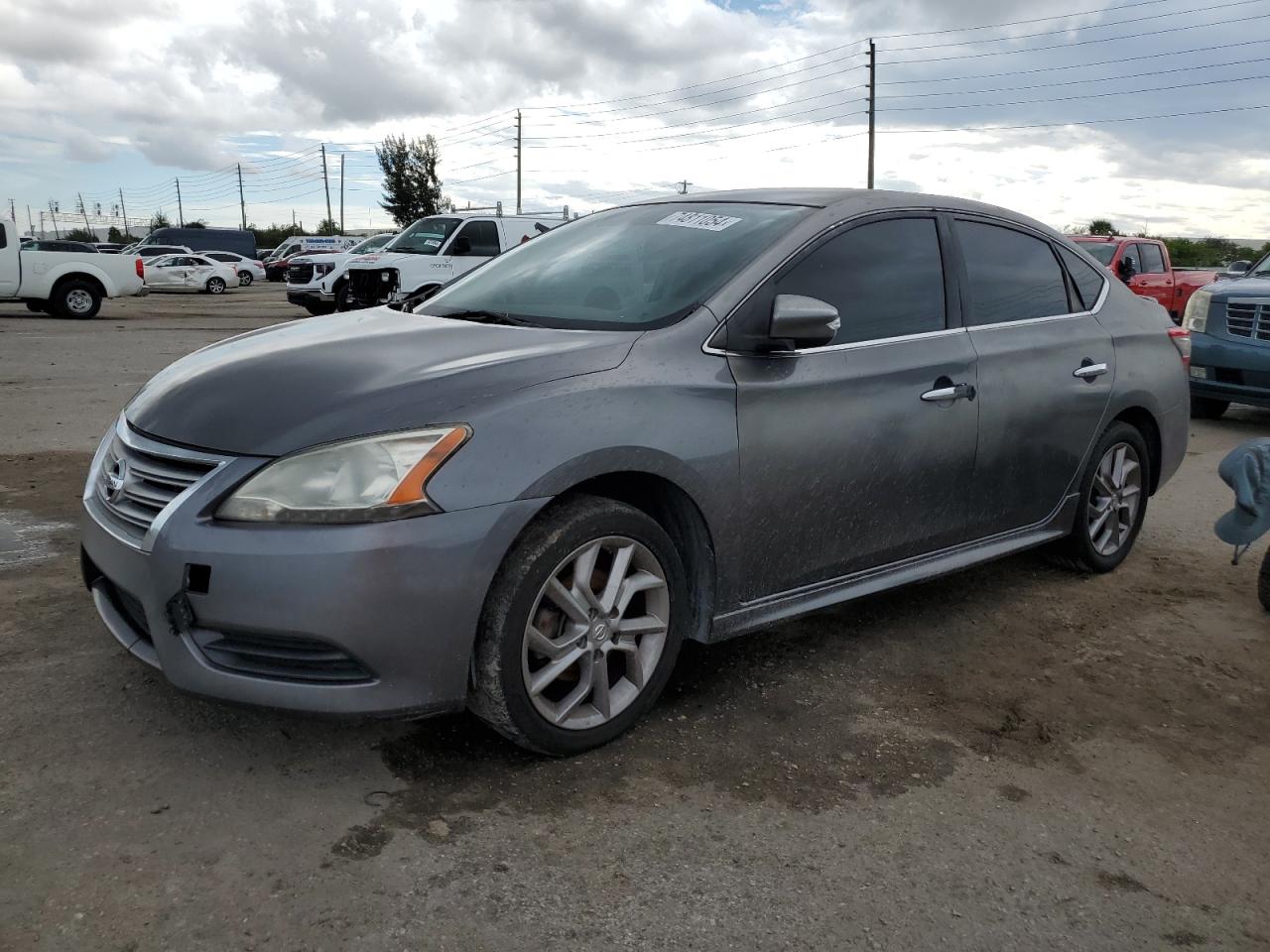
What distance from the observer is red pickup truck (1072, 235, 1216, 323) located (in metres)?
17.2

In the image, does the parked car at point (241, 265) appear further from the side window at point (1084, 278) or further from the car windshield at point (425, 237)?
the side window at point (1084, 278)

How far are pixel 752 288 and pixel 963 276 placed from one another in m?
1.16

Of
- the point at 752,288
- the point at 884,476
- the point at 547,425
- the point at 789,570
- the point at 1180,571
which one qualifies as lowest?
the point at 1180,571

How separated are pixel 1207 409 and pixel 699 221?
811 cm

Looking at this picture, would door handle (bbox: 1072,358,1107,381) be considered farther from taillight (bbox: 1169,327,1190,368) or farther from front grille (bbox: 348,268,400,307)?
front grille (bbox: 348,268,400,307)

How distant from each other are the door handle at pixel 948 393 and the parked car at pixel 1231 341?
650 centimetres

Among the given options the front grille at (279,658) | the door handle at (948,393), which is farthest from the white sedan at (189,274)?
the front grille at (279,658)

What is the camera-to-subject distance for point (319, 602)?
8.43 feet

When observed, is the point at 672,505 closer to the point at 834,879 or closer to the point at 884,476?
the point at 884,476

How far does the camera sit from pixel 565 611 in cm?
295

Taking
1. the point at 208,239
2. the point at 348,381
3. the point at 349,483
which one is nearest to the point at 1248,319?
the point at 348,381

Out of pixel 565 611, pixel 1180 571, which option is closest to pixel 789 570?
pixel 565 611

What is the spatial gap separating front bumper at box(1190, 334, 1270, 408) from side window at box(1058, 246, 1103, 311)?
204 inches

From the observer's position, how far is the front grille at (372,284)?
54.2ft
